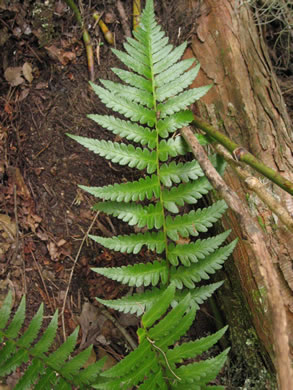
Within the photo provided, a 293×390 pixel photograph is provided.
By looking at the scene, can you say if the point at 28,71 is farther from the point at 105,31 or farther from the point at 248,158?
the point at 248,158

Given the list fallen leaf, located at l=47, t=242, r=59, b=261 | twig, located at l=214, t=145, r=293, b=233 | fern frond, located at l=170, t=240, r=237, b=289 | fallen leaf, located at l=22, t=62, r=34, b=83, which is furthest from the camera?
fallen leaf, located at l=22, t=62, r=34, b=83

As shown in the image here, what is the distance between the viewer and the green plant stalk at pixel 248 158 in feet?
6.42

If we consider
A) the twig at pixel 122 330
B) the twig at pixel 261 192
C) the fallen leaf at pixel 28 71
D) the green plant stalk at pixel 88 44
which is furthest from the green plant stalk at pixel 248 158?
the twig at pixel 122 330

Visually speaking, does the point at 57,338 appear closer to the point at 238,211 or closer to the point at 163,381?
the point at 163,381

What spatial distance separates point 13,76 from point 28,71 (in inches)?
4.6

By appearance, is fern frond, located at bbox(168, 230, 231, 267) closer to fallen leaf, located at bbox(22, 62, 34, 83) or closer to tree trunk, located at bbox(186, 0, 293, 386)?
tree trunk, located at bbox(186, 0, 293, 386)

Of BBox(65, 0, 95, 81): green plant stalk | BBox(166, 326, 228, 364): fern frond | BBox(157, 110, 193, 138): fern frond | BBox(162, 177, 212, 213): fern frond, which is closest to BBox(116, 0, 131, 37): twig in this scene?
BBox(65, 0, 95, 81): green plant stalk

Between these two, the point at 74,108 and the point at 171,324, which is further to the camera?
the point at 74,108

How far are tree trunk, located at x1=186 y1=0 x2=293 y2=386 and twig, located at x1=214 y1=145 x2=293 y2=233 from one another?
340 mm

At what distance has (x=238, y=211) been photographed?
5.62ft

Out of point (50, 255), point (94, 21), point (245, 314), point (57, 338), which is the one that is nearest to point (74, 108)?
point (94, 21)

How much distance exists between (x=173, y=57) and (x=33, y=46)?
120cm

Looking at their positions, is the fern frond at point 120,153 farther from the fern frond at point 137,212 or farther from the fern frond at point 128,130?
the fern frond at point 137,212

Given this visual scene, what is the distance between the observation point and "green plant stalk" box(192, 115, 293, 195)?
1.96 meters
